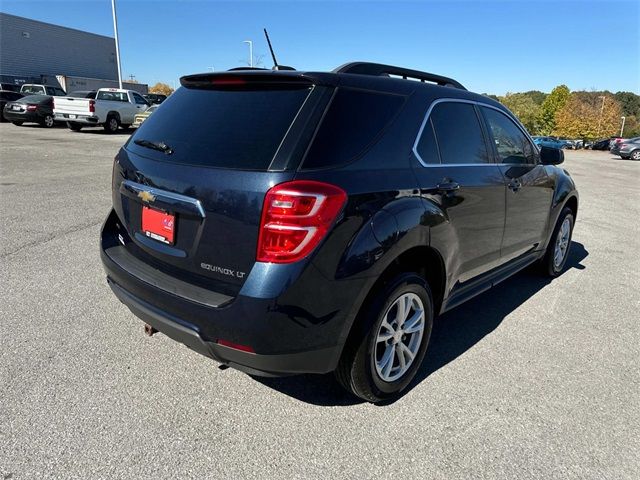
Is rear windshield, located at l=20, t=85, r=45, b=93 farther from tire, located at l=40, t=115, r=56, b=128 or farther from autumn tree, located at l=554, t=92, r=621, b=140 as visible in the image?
autumn tree, located at l=554, t=92, r=621, b=140

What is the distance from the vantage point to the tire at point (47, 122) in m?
21.9

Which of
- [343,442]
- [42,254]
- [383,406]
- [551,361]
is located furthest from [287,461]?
[42,254]

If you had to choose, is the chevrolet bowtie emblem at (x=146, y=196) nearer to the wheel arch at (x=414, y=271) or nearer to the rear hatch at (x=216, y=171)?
the rear hatch at (x=216, y=171)

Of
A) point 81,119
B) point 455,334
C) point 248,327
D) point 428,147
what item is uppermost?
point 428,147

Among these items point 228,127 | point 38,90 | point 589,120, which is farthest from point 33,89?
point 589,120

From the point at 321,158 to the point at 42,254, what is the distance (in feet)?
12.7

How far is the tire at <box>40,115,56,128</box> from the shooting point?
71.8 ft

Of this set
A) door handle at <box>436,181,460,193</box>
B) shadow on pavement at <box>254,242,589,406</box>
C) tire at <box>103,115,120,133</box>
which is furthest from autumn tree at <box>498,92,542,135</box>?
door handle at <box>436,181,460,193</box>

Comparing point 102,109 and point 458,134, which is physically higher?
point 458,134

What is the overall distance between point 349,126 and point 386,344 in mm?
1240

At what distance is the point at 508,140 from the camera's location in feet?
12.8

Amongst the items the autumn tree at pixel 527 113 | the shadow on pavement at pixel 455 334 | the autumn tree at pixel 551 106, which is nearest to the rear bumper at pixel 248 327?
the shadow on pavement at pixel 455 334

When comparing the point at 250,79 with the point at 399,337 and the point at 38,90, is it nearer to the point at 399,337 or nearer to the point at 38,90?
the point at 399,337

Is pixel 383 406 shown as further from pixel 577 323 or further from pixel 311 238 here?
pixel 577 323
